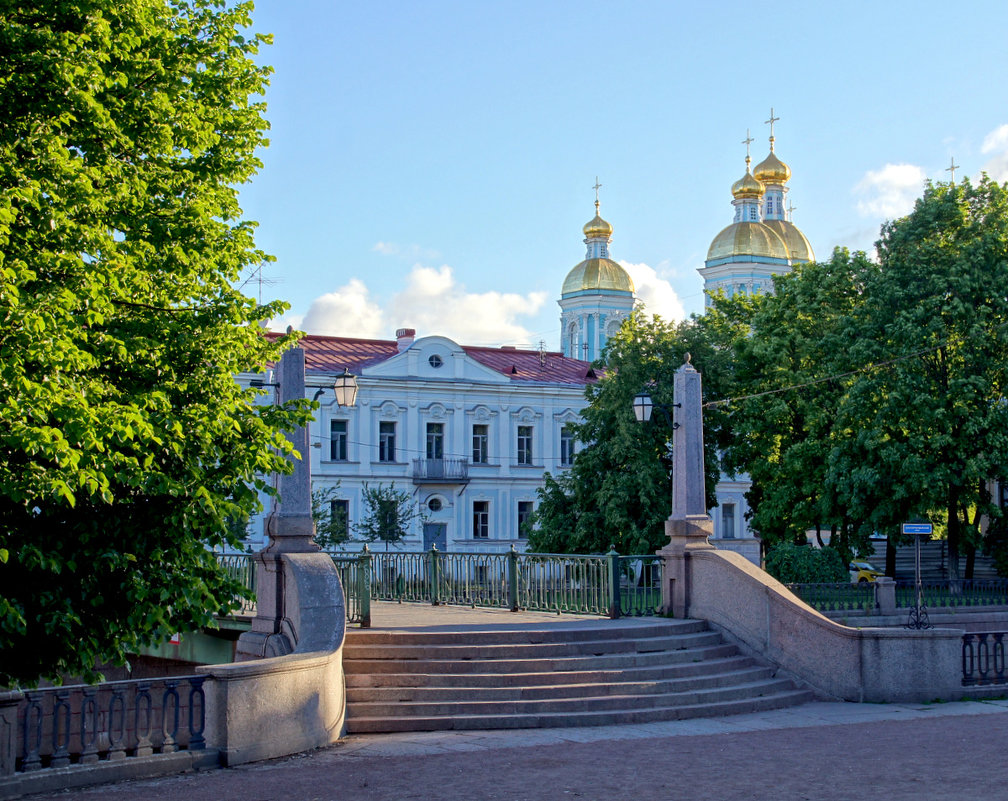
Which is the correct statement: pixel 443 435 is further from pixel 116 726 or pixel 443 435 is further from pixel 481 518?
pixel 116 726

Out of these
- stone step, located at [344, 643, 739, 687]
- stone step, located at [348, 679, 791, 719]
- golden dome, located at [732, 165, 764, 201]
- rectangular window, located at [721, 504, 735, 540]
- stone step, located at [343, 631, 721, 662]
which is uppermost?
golden dome, located at [732, 165, 764, 201]

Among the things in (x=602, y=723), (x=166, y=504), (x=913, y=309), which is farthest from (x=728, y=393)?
(x=166, y=504)

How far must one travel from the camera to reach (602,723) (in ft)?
44.3

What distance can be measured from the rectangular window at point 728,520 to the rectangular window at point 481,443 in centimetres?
1156

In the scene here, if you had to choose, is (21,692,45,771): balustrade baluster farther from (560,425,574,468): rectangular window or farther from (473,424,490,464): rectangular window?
(560,425,574,468): rectangular window

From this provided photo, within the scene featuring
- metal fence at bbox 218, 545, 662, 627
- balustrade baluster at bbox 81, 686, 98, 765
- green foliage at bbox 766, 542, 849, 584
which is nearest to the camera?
balustrade baluster at bbox 81, 686, 98, 765

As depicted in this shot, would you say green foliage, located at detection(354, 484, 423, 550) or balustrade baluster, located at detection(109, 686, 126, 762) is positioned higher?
green foliage, located at detection(354, 484, 423, 550)

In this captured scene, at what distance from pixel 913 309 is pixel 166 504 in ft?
78.8

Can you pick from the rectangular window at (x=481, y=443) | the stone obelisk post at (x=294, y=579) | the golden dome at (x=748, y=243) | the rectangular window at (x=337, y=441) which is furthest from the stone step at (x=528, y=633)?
the golden dome at (x=748, y=243)

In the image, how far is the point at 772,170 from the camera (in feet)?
264

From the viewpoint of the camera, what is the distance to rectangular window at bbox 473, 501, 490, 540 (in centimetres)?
5147

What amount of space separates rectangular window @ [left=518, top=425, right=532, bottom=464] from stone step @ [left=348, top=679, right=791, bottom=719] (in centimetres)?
3774

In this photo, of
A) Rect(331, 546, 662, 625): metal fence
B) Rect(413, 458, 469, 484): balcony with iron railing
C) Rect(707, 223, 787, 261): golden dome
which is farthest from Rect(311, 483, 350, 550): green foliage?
Rect(707, 223, 787, 261): golden dome

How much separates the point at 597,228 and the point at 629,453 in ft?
162
